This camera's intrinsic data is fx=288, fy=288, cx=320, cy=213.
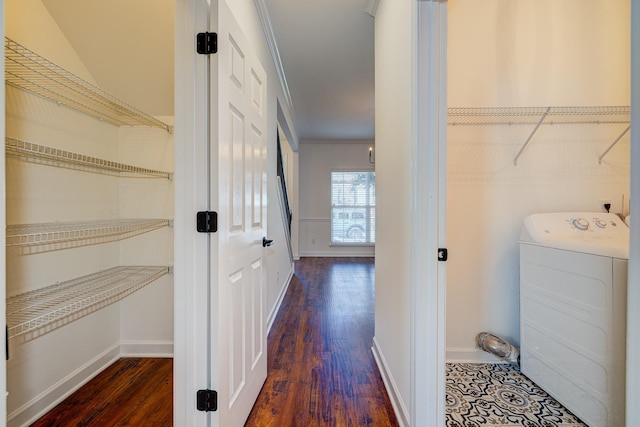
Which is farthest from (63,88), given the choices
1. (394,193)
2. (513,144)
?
(513,144)

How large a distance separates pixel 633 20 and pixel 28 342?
7.97 feet

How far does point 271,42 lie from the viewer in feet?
8.99

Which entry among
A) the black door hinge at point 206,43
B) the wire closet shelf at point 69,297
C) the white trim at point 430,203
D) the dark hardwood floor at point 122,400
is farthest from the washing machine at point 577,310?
the wire closet shelf at point 69,297

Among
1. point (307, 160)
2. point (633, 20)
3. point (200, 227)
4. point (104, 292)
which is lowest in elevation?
point (104, 292)

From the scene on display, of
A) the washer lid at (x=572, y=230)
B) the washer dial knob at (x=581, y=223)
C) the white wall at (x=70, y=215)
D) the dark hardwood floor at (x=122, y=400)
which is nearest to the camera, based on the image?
the white wall at (x=70, y=215)

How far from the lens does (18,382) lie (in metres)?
1.38

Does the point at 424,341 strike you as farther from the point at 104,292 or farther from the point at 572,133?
the point at 572,133

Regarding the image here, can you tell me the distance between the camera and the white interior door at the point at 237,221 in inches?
46.5

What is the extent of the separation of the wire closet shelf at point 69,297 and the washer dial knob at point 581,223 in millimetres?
2651

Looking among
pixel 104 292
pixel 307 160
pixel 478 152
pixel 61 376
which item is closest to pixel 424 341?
pixel 478 152

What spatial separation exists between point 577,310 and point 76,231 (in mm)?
2581

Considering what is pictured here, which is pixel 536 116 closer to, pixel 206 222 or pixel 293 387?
pixel 206 222

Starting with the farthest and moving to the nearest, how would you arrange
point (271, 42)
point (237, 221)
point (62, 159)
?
point (271, 42) < point (62, 159) < point (237, 221)

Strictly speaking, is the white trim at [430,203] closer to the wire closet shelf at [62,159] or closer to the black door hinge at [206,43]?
the black door hinge at [206,43]
